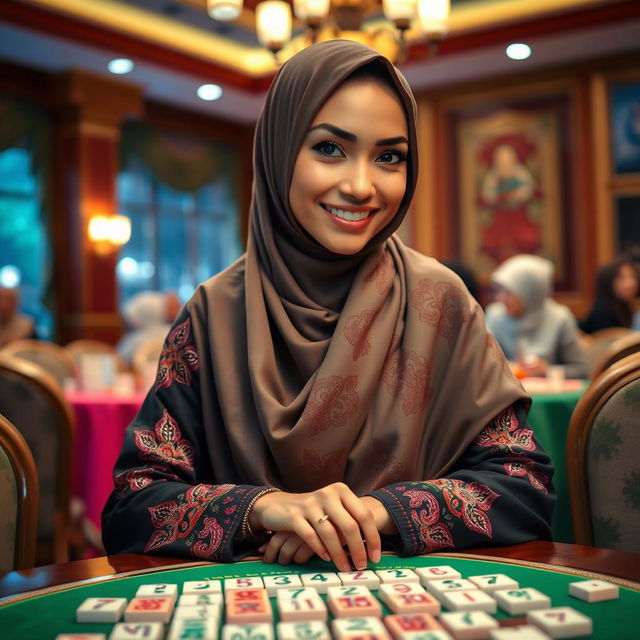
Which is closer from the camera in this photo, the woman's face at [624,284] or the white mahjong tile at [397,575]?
the white mahjong tile at [397,575]

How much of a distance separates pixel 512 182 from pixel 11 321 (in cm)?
475

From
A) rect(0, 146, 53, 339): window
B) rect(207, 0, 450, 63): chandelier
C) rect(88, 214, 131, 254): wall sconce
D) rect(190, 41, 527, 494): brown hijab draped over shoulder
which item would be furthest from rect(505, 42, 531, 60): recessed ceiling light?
rect(190, 41, 527, 494): brown hijab draped over shoulder

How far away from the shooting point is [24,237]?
24.7 ft

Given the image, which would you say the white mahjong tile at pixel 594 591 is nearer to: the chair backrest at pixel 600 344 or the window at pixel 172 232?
the chair backrest at pixel 600 344

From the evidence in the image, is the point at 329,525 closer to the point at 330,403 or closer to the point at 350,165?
the point at 330,403

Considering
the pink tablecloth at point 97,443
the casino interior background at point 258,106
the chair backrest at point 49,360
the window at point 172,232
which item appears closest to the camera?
the pink tablecloth at point 97,443

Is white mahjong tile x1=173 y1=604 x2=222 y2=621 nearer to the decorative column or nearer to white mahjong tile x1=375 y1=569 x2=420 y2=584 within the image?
white mahjong tile x1=375 y1=569 x2=420 y2=584

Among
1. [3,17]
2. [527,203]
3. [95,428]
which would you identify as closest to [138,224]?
[3,17]

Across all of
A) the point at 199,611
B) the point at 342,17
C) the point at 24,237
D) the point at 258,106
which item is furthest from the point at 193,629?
the point at 258,106

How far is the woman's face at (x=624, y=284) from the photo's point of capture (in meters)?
4.95

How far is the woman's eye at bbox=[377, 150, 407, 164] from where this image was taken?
119 centimetres

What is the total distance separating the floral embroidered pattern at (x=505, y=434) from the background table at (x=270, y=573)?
17 cm

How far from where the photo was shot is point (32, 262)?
7.58 meters

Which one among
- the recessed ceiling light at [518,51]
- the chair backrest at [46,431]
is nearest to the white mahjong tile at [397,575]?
the chair backrest at [46,431]
